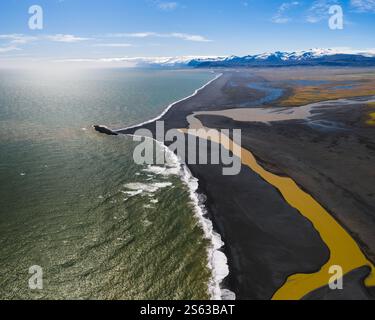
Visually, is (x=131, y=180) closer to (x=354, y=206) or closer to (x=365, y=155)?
(x=354, y=206)

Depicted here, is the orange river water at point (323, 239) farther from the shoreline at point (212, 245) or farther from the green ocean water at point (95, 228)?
the green ocean water at point (95, 228)

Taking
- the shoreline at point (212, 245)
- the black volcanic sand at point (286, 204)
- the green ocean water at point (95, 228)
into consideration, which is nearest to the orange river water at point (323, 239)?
the black volcanic sand at point (286, 204)

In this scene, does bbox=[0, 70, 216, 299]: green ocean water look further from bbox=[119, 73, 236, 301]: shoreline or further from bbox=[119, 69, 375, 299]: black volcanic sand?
bbox=[119, 69, 375, 299]: black volcanic sand

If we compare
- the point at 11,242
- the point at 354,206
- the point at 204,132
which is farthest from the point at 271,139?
the point at 11,242

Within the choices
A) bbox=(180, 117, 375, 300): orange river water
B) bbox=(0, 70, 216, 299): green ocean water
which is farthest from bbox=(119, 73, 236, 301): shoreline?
bbox=(180, 117, 375, 300): orange river water

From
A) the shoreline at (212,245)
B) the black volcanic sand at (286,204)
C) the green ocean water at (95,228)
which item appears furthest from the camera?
the black volcanic sand at (286,204)

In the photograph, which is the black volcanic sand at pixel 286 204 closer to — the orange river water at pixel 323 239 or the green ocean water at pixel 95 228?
the orange river water at pixel 323 239

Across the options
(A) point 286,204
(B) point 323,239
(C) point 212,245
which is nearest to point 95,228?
(C) point 212,245

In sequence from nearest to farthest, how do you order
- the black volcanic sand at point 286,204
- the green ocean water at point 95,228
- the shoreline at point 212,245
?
the shoreline at point 212,245 → the green ocean water at point 95,228 → the black volcanic sand at point 286,204

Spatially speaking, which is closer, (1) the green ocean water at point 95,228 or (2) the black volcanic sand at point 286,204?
(1) the green ocean water at point 95,228

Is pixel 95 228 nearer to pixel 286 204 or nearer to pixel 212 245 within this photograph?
pixel 212 245
